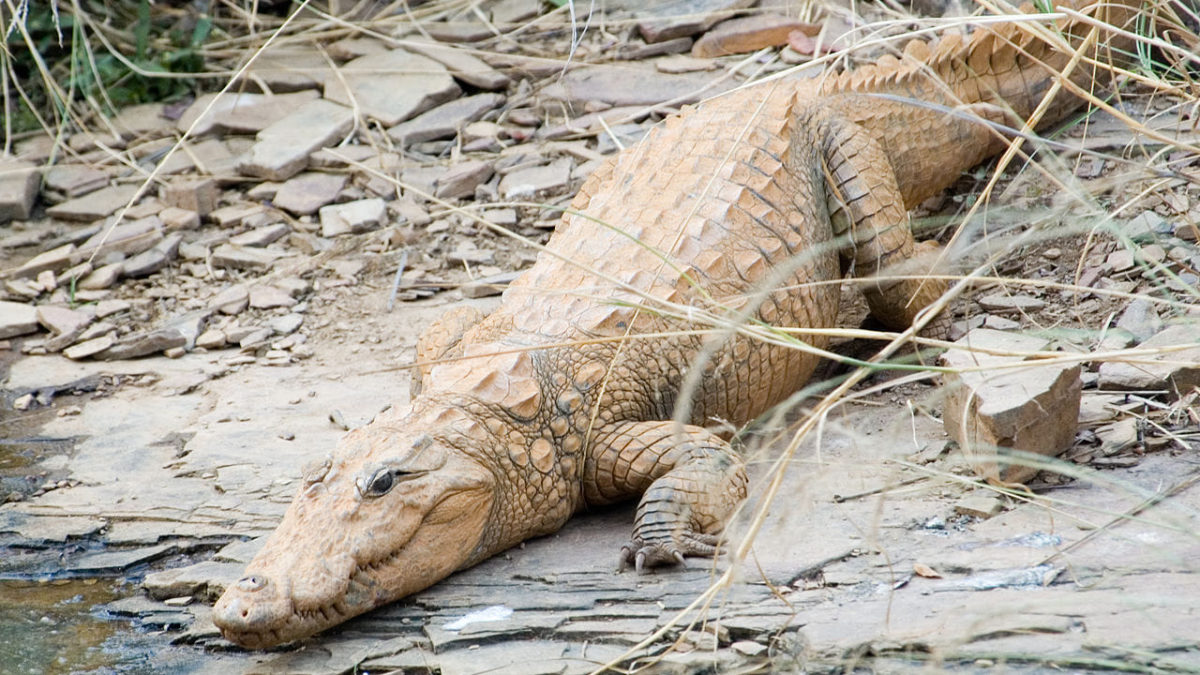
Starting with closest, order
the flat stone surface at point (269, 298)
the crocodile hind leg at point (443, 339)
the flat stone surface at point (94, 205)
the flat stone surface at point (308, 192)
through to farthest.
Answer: the crocodile hind leg at point (443, 339) → the flat stone surface at point (269, 298) → the flat stone surface at point (308, 192) → the flat stone surface at point (94, 205)

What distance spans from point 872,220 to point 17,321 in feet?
12.6

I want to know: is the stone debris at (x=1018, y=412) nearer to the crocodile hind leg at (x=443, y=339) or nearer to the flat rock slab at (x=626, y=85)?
the crocodile hind leg at (x=443, y=339)

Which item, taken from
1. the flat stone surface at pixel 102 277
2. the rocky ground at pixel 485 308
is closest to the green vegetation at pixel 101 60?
the rocky ground at pixel 485 308

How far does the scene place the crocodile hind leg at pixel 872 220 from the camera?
4.79 metres

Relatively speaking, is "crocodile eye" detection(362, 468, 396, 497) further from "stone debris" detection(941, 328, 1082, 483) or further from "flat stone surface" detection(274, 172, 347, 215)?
"flat stone surface" detection(274, 172, 347, 215)

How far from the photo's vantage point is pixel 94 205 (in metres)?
6.83

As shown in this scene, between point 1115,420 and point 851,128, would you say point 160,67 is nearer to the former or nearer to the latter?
point 851,128

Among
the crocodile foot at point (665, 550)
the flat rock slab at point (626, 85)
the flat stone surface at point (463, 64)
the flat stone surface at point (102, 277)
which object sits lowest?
the crocodile foot at point (665, 550)

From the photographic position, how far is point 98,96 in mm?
7824

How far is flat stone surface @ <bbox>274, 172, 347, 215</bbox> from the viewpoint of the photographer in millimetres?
6618

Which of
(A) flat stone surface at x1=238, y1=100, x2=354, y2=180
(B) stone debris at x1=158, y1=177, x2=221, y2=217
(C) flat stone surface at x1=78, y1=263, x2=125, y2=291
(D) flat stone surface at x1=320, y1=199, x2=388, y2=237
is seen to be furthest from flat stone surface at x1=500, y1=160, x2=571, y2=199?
(C) flat stone surface at x1=78, y1=263, x2=125, y2=291

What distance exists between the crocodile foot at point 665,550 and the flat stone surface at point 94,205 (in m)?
4.32

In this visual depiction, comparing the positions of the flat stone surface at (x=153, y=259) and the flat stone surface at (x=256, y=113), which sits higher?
the flat stone surface at (x=256, y=113)

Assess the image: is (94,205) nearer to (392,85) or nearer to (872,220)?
(392,85)
